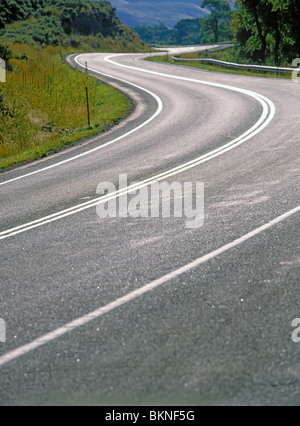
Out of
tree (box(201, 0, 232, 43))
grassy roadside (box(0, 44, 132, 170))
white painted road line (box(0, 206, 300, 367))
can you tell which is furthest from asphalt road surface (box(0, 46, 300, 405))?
tree (box(201, 0, 232, 43))

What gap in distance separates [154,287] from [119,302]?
0.46m

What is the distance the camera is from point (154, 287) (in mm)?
5129

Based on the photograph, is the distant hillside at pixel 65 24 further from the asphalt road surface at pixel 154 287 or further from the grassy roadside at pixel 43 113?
the asphalt road surface at pixel 154 287

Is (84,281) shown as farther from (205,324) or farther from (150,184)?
(150,184)

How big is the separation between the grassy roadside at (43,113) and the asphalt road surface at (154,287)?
292cm

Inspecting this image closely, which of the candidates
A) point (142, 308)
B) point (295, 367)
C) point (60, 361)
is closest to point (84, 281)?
point (142, 308)

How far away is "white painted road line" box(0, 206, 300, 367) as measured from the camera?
13.7ft

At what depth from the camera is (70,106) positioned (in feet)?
59.7

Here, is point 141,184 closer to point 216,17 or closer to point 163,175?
point 163,175

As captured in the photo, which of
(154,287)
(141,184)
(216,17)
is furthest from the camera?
(216,17)

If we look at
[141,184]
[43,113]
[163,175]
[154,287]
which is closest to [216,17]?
[43,113]

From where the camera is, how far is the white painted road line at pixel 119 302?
13.7 ft

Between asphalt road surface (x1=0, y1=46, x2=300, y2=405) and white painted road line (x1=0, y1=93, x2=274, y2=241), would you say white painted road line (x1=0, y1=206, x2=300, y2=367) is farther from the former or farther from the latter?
white painted road line (x1=0, y1=93, x2=274, y2=241)

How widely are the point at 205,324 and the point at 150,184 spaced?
4925mm
